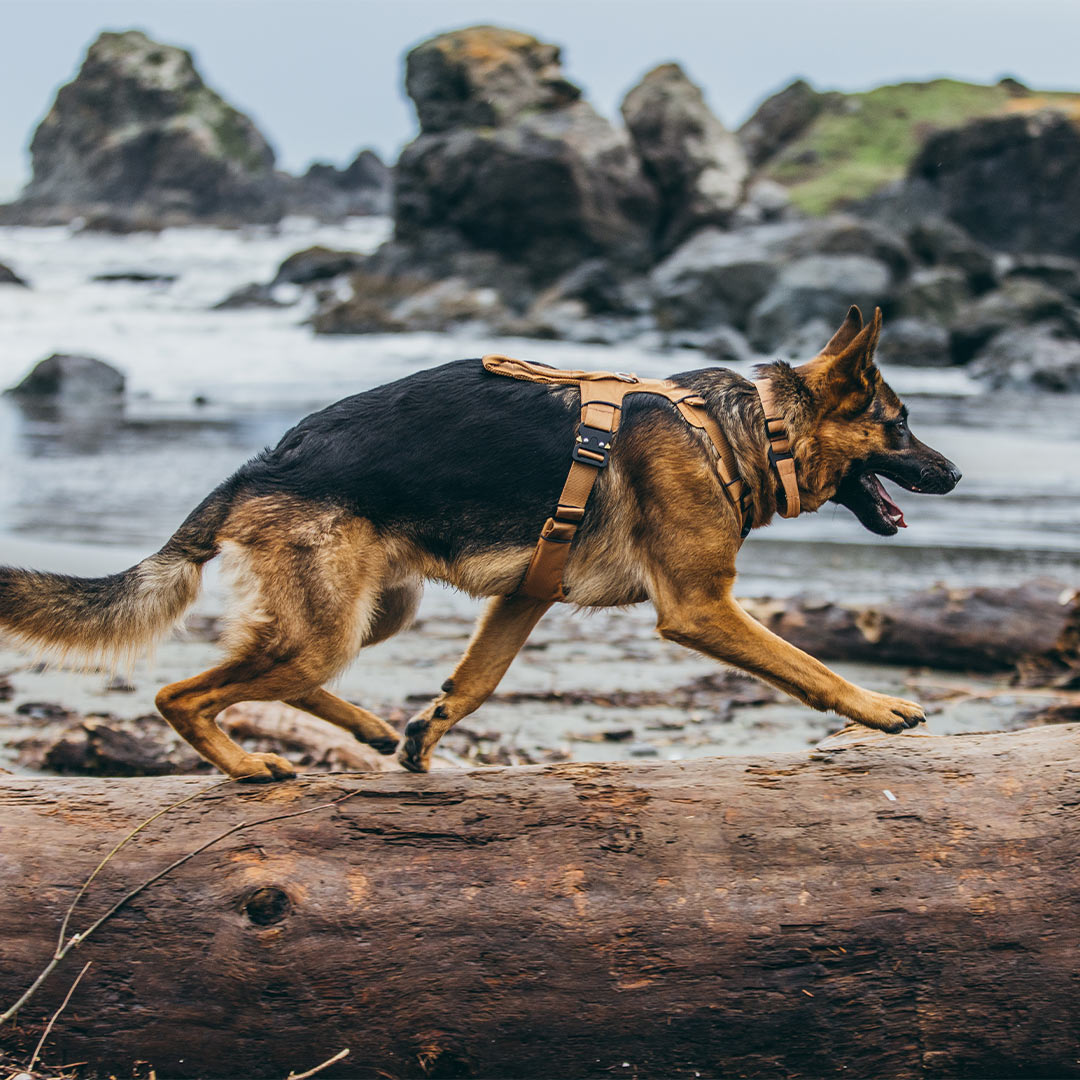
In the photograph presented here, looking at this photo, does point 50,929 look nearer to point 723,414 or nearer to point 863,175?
point 723,414

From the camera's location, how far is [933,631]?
774 cm

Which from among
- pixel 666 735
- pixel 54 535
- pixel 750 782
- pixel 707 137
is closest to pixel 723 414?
pixel 750 782

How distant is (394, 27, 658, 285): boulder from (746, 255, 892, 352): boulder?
9.79 meters

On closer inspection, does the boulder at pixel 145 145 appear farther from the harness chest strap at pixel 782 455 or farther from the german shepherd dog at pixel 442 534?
the harness chest strap at pixel 782 455

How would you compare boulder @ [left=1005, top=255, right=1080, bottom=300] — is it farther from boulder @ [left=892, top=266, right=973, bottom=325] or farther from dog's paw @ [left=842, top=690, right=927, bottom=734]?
dog's paw @ [left=842, top=690, right=927, bottom=734]

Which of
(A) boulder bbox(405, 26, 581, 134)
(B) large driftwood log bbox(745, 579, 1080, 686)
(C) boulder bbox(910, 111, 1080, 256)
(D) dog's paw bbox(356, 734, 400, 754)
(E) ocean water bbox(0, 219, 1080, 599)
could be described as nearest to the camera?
(D) dog's paw bbox(356, 734, 400, 754)

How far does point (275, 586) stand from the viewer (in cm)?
384

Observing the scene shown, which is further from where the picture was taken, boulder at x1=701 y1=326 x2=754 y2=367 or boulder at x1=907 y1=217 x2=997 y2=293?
→ boulder at x1=907 y1=217 x2=997 y2=293

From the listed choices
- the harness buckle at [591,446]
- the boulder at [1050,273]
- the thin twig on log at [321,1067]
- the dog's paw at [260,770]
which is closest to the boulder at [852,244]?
the boulder at [1050,273]

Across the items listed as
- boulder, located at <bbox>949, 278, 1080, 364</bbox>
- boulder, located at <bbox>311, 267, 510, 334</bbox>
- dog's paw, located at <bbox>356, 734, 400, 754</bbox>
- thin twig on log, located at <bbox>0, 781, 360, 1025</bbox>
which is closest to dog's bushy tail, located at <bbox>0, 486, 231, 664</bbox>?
thin twig on log, located at <bbox>0, 781, 360, 1025</bbox>

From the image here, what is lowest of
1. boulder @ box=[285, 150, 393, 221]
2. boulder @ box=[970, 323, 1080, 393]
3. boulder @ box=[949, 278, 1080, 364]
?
boulder @ box=[970, 323, 1080, 393]

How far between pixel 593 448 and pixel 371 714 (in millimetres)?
1442

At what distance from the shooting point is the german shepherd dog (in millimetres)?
3883

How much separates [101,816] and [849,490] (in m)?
2.97
